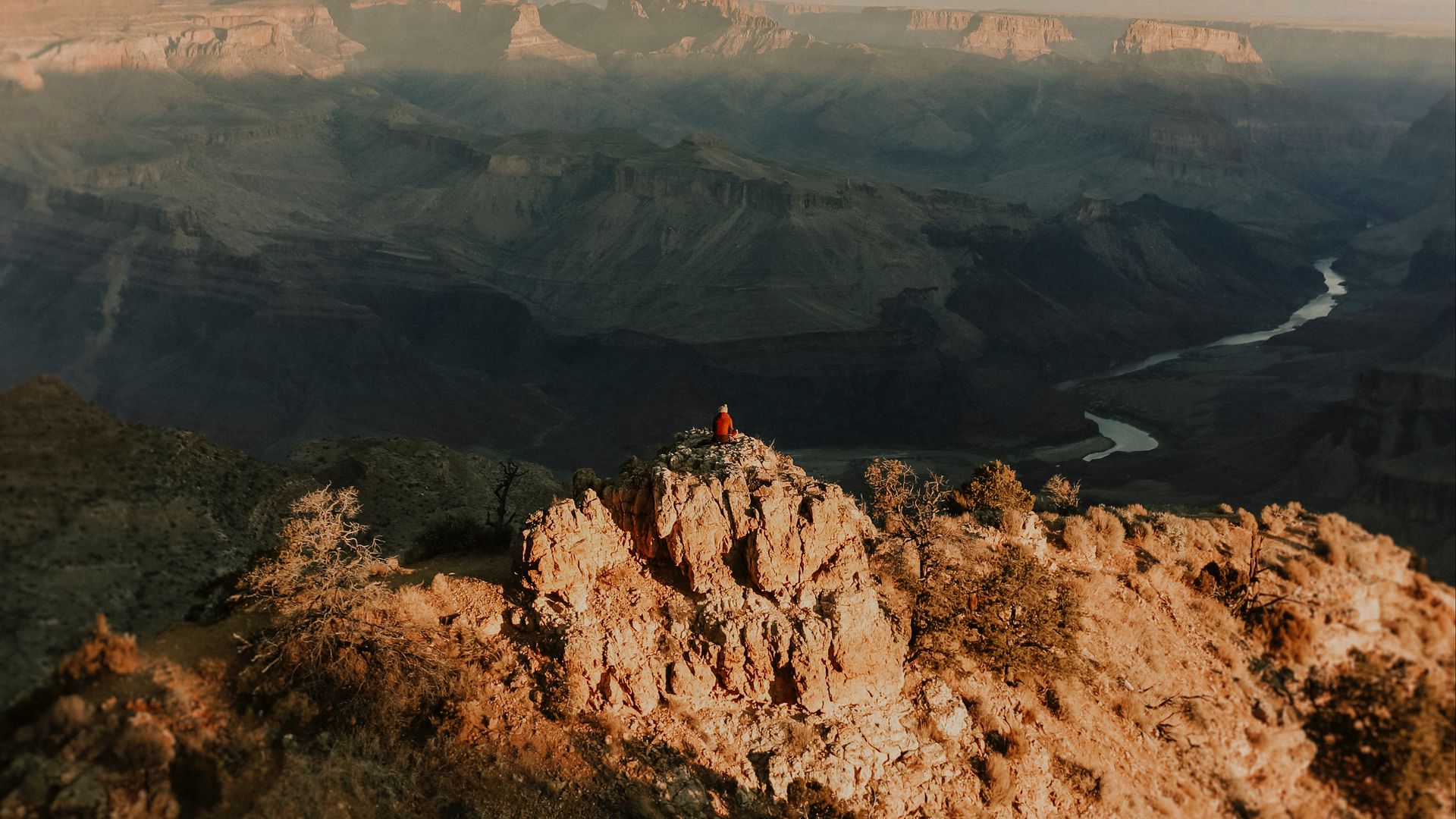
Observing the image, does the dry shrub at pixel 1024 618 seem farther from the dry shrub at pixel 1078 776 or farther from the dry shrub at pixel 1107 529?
the dry shrub at pixel 1107 529

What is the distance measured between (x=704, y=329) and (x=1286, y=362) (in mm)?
73360

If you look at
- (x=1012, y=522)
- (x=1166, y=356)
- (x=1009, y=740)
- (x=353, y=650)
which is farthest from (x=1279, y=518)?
(x=1166, y=356)

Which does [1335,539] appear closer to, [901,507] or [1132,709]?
[1132,709]

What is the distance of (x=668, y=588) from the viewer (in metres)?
28.0

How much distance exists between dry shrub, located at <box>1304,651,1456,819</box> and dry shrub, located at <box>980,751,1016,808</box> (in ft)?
27.9

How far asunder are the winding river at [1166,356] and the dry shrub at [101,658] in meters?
98.5

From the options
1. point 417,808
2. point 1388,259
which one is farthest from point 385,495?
point 1388,259

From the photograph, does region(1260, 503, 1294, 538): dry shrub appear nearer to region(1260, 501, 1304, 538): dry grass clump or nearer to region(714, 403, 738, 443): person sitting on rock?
region(1260, 501, 1304, 538): dry grass clump

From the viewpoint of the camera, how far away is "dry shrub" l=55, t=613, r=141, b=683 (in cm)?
2194

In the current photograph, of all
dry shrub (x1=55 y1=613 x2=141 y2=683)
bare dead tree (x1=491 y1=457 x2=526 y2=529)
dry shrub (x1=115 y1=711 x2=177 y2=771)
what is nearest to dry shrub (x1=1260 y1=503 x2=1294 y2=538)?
bare dead tree (x1=491 y1=457 x2=526 y2=529)

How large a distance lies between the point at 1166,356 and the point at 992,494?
131 m

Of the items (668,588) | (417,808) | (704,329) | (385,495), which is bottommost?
(704,329)

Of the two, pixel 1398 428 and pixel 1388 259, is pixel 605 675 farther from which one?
pixel 1388 259

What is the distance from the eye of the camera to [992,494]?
40.7 metres
